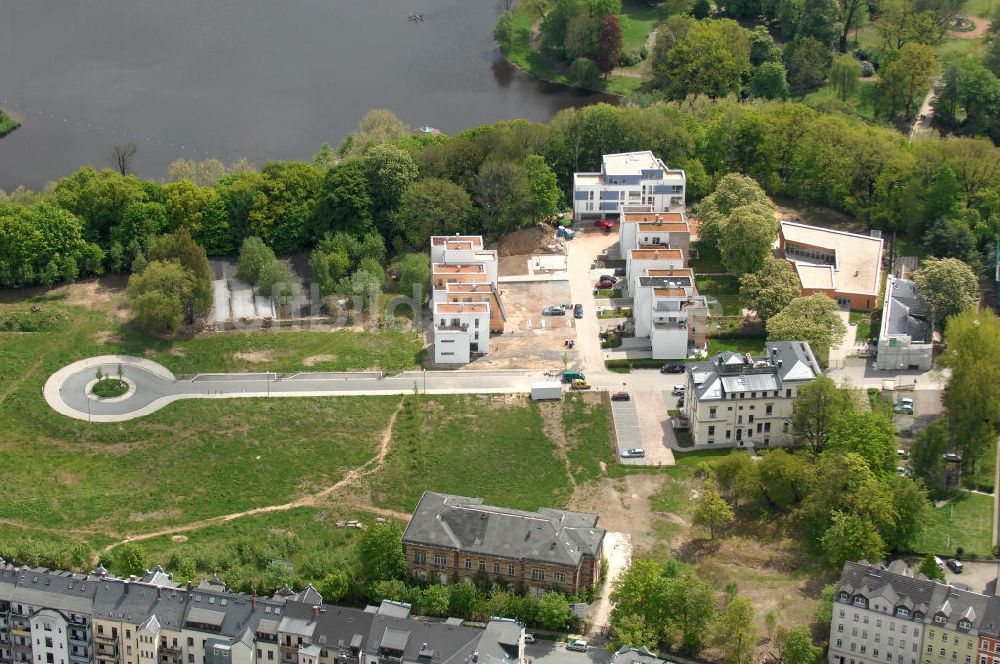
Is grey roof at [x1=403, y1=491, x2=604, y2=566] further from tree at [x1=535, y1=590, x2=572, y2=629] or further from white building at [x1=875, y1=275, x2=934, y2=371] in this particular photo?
white building at [x1=875, y1=275, x2=934, y2=371]

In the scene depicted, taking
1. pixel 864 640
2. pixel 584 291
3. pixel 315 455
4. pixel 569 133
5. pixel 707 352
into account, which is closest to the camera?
pixel 864 640

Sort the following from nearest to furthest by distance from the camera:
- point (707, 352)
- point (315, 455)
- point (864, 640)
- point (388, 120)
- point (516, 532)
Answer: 1. point (864, 640)
2. point (516, 532)
3. point (315, 455)
4. point (707, 352)
5. point (388, 120)

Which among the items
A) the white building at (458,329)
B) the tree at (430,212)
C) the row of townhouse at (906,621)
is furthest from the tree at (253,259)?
the row of townhouse at (906,621)

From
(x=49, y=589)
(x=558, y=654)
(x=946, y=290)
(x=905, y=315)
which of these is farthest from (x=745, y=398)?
(x=49, y=589)

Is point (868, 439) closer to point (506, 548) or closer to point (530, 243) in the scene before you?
point (506, 548)

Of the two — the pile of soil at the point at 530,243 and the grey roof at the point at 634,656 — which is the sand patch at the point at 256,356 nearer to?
the pile of soil at the point at 530,243

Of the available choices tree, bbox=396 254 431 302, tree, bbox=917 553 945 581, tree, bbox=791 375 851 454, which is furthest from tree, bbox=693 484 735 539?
tree, bbox=396 254 431 302

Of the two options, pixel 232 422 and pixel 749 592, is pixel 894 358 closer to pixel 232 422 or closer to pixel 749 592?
pixel 749 592

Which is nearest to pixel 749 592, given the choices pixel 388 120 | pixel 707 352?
pixel 707 352
